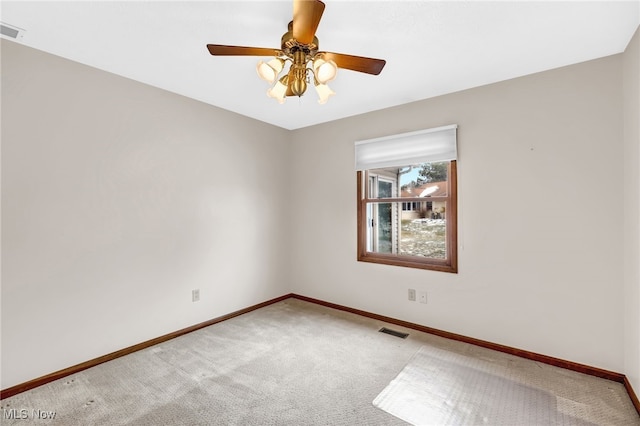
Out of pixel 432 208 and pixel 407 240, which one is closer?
pixel 432 208

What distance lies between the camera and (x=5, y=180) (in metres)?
2.04

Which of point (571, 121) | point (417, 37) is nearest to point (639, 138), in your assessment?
point (571, 121)

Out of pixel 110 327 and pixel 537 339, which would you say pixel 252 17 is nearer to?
pixel 110 327

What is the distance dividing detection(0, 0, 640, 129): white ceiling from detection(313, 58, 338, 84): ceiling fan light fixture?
1.19 ft

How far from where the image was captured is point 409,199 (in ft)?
10.8

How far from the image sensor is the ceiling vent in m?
1.90

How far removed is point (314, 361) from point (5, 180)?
2.67 meters

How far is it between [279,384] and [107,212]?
2035mm

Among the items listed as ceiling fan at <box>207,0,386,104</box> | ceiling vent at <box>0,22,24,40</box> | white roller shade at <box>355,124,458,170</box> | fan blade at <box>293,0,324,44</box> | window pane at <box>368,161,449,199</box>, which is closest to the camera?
fan blade at <box>293,0,324,44</box>

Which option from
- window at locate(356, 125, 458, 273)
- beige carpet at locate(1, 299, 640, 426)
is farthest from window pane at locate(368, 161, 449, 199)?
beige carpet at locate(1, 299, 640, 426)

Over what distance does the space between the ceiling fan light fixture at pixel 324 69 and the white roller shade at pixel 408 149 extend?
1.74 metres

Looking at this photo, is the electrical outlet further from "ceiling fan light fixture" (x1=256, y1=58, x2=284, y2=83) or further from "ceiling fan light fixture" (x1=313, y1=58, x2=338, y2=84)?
"ceiling fan light fixture" (x1=256, y1=58, x2=284, y2=83)

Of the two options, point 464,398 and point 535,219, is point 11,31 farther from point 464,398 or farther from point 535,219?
point 535,219

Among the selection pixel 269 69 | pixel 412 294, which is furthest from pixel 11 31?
pixel 412 294
